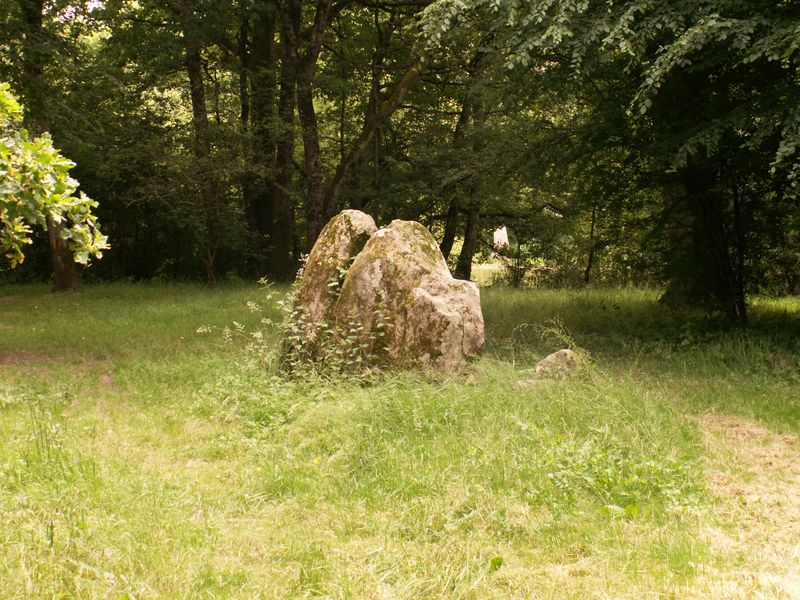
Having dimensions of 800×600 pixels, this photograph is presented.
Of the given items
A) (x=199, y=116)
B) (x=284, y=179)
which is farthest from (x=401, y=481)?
(x=284, y=179)

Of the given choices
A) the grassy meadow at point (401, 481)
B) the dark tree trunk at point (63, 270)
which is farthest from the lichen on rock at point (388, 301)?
the dark tree trunk at point (63, 270)

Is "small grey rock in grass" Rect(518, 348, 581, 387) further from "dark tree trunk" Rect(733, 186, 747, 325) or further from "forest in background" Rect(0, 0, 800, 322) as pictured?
"dark tree trunk" Rect(733, 186, 747, 325)

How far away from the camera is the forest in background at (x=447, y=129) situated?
9.30 meters

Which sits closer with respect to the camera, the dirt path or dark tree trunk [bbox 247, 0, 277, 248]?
the dirt path

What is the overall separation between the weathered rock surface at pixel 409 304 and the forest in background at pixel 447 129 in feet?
8.97

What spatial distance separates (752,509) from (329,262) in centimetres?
551

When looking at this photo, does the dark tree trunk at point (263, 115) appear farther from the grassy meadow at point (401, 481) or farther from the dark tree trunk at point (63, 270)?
the grassy meadow at point (401, 481)

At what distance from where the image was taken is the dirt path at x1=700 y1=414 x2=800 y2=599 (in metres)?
3.89

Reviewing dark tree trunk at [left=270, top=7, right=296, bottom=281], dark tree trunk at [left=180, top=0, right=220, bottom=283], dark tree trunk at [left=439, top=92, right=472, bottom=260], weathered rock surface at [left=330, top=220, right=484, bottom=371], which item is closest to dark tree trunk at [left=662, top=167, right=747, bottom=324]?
weathered rock surface at [left=330, top=220, right=484, bottom=371]

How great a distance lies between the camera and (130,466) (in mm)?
5492

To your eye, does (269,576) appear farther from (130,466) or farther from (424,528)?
(130,466)

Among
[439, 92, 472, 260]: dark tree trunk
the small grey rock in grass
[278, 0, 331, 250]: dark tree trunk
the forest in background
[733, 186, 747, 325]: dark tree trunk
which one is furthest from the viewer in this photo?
→ [439, 92, 472, 260]: dark tree trunk

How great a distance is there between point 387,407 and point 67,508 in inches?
112

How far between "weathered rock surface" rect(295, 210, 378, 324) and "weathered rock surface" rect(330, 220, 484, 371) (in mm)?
306
